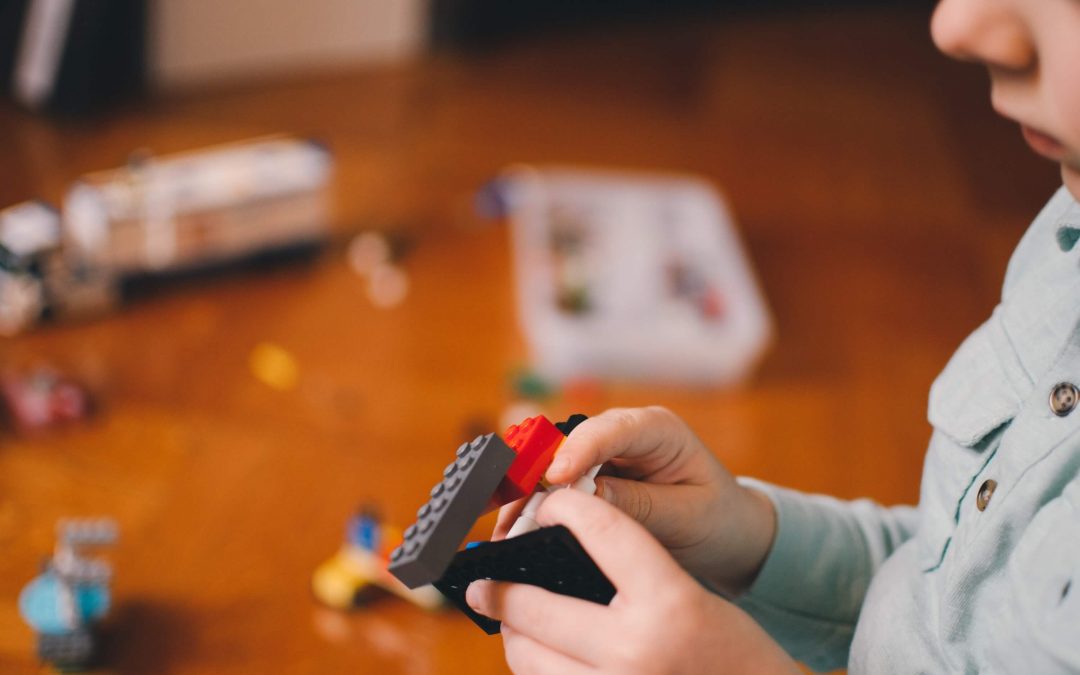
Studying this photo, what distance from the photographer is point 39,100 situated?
1348 millimetres

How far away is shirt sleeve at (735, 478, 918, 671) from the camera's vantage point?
1.75 feet

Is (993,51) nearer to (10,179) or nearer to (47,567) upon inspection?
(47,567)

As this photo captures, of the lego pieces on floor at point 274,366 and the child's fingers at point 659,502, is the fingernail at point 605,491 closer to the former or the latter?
the child's fingers at point 659,502

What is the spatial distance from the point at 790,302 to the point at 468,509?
2.93 ft

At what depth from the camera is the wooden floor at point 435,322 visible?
800mm

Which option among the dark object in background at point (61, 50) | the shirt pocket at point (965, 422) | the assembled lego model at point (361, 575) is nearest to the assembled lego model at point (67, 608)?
the assembled lego model at point (361, 575)

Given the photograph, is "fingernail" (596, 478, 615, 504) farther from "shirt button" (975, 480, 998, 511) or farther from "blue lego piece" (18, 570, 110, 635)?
"blue lego piece" (18, 570, 110, 635)

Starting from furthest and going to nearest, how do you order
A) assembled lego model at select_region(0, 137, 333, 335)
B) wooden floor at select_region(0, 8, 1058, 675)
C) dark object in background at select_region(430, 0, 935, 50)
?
dark object in background at select_region(430, 0, 935, 50), assembled lego model at select_region(0, 137, 333, 335), wooden floor at select_region(0, 8, 1058, 675)

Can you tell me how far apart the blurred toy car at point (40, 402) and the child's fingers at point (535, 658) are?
63 centimetres

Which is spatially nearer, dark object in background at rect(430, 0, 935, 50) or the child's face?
the child's face

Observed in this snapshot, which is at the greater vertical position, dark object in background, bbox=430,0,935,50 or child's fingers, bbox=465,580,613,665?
dark object in background, bbox=430,0,935,50

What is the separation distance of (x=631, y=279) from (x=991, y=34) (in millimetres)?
826

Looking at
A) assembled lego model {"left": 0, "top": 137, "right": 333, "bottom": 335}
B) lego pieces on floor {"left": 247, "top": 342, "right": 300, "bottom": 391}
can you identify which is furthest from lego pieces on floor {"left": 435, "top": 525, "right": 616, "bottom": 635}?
assembled lego model {"left": 0, "top": 137, "right": 333, "bottom": 335}

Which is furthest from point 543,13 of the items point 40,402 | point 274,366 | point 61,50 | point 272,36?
point 40,402
